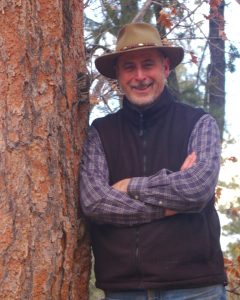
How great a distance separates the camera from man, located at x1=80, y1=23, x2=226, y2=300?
3346 mm

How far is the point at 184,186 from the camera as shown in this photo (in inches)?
131

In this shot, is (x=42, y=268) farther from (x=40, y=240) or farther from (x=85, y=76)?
(x=85, y=76)

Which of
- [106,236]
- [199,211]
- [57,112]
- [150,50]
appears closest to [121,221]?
[106,236]

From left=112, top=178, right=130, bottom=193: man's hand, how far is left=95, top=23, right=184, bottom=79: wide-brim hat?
0.70m

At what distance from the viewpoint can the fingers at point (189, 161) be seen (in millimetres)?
3441

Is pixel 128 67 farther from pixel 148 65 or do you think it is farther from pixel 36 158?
pixel 36 158

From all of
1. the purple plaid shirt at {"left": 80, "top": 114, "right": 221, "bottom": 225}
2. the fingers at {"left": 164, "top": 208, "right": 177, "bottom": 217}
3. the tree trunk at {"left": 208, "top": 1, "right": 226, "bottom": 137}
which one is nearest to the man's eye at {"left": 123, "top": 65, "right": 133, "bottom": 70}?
the purple plaid shirt at {"left": 80, "top": 114, "right": 221, "bottom": 225}

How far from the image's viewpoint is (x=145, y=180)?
11.2 ft

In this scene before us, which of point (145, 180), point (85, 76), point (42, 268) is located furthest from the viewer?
point (85, 76)

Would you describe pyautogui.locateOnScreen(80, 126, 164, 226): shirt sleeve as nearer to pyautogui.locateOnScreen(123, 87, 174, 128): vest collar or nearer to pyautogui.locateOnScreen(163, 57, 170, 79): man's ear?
pyautogui.locateOnScreen(123, 87, 174, 128): vest collar

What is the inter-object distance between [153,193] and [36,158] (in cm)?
57

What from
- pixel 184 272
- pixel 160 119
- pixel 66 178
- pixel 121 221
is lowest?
pixel 184 272

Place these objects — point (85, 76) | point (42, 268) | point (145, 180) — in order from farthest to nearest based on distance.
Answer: point (85, 76)
point (145, 180)
point (42, 268)

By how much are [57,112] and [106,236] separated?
66 cm
